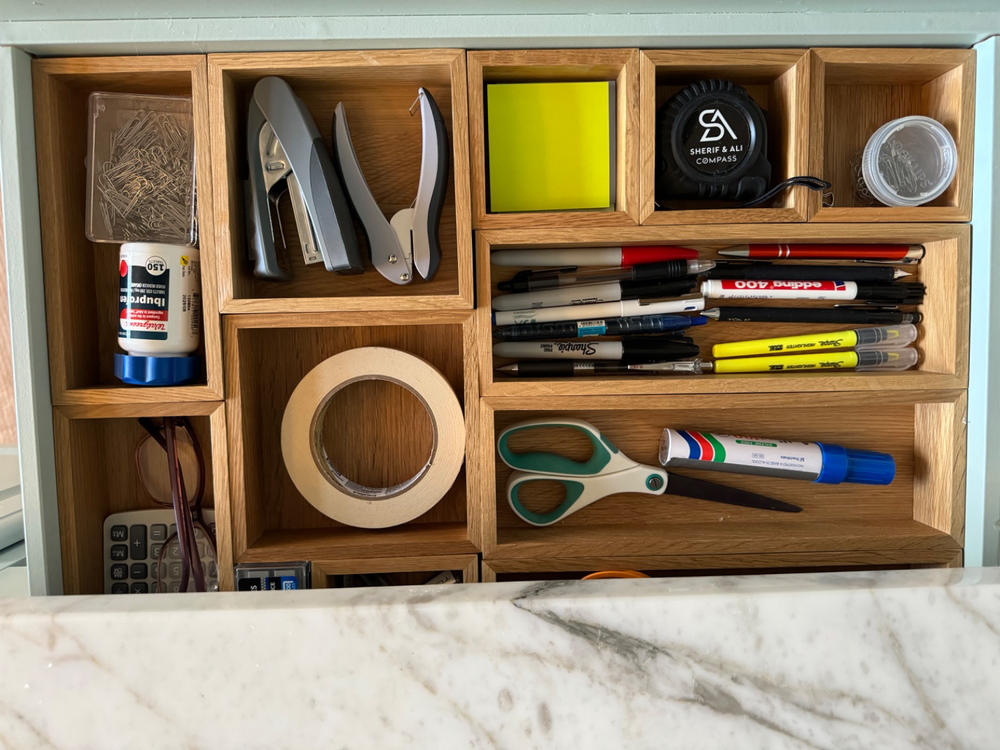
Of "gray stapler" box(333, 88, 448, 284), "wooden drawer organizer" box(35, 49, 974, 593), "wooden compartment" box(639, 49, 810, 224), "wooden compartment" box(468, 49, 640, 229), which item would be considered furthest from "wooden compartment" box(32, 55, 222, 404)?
"wooden compartment" box(639, 49, 810, 224)

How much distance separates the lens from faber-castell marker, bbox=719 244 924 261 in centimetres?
76

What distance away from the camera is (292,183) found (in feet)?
2.37

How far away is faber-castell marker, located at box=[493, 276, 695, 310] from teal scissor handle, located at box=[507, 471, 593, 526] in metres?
0.20

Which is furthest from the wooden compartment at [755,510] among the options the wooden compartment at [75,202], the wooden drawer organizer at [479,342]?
the wooden compartment at [75,202]

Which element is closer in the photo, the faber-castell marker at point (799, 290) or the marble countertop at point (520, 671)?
the marble countertop at point (520, 671)

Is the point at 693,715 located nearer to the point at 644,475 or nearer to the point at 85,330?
Answer: the point at 644,475

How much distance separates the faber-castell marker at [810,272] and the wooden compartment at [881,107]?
0.07 meters

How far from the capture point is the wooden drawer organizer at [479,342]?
2.26 ft

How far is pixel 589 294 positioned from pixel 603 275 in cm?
3

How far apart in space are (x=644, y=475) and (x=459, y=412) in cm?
23

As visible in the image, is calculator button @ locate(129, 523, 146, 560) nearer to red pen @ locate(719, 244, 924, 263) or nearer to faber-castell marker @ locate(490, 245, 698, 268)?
faber-castell marker @ locate(490, 245, 698, 268)

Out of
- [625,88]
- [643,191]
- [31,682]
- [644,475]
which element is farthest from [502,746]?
[625,88]

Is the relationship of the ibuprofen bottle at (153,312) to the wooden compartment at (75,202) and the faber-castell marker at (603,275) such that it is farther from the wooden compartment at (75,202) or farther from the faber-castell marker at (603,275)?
the faber-castell marker at (603,275)

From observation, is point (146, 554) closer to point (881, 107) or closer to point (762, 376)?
point (762, 376)
